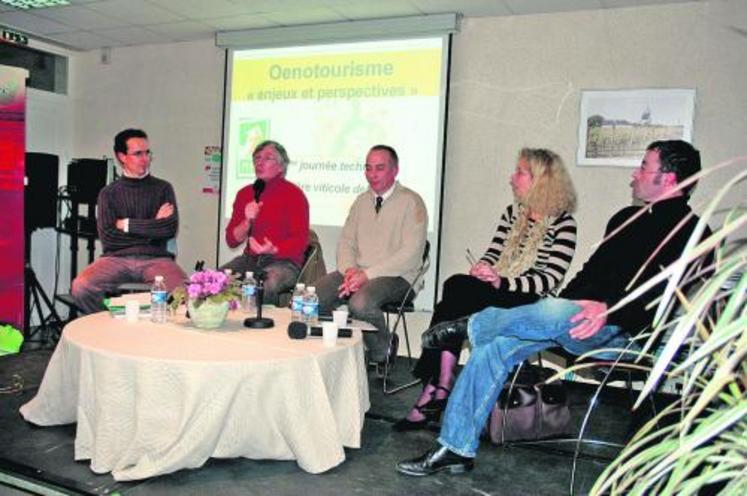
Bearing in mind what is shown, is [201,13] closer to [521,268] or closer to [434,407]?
[521,268]

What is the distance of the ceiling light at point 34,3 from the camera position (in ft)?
14.6

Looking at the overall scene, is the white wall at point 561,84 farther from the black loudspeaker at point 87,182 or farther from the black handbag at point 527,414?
the black handbag at point 527,414

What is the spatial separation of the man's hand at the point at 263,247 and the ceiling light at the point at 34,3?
224cm

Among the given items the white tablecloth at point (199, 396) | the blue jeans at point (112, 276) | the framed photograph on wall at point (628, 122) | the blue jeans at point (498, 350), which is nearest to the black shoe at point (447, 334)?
the blue jeans at point (498, 350)

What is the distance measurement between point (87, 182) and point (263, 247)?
2.14 m

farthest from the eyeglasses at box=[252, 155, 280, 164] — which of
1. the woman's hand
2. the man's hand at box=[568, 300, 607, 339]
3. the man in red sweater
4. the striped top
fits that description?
the man's hand at box=[568, 300, 607, 339]

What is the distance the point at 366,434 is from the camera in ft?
9.59

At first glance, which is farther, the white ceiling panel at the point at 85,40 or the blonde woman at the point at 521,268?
the white ceiling panel at the point at 85,40

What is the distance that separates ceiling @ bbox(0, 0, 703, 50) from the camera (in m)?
4.07

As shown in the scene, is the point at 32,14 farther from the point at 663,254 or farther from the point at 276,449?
the point at 663,254

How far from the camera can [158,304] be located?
2715 millimetres

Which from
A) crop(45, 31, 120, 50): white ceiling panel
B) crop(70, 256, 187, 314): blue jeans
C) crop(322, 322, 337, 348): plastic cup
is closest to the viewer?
crop(322, 322, 337, 348): plastic cup

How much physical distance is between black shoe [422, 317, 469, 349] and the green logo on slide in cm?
277

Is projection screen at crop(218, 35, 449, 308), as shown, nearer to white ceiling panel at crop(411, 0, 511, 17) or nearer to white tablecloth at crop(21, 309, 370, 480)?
white ceiling panel at crop(411, 0, 511, 17)
